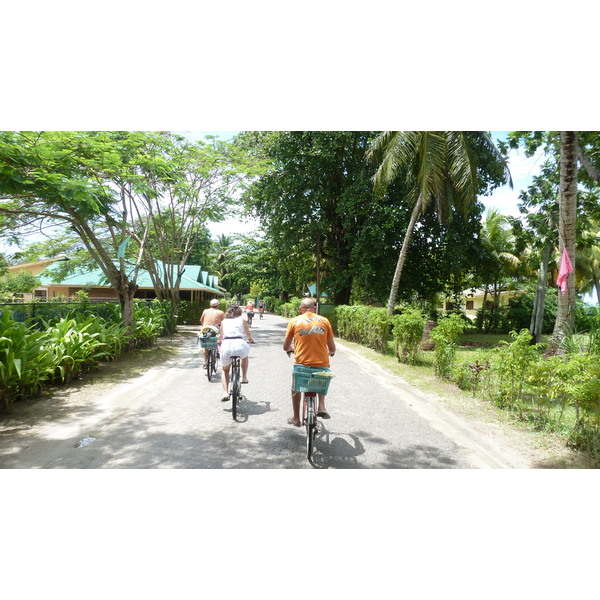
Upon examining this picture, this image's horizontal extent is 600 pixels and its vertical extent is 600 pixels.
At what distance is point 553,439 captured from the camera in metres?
4.43

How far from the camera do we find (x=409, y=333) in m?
9.02

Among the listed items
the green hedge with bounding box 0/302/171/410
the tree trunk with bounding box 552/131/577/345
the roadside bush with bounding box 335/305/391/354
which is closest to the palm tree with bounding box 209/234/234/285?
the roadside bush with bounding box 335/305/391/354

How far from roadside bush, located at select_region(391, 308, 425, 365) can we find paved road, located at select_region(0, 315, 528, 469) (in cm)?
244

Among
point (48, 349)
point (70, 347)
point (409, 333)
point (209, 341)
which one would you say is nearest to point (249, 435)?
point (209, 341)

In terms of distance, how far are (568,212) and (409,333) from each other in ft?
13.5

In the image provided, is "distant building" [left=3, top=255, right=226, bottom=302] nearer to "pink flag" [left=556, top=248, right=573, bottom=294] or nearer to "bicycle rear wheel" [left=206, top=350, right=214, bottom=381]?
"bicycle rear wheel" [left=206, top=350, right=214, bottom=381]

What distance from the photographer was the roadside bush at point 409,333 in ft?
29.4

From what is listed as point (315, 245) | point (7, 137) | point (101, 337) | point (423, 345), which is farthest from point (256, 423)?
point (315, 245)

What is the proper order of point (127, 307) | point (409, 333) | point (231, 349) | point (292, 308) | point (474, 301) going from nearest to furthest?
point (231, 349)
point (409, 333)
point (127, 307)
point (474, 301)
point (292, 308)

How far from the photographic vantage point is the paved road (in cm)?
389

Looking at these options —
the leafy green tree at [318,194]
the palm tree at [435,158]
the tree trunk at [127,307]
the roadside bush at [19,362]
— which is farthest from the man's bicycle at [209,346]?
the leafy green tree at [318,194]

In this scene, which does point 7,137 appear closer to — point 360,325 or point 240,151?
point 240,151

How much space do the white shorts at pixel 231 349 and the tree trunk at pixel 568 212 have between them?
177 inches

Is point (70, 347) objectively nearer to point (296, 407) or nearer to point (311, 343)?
point (296, 407)
